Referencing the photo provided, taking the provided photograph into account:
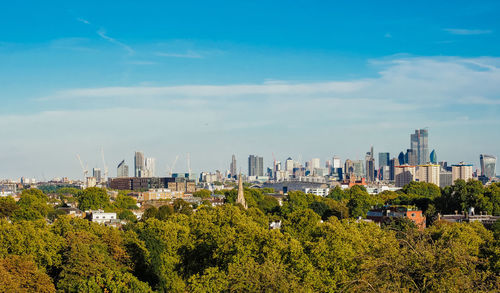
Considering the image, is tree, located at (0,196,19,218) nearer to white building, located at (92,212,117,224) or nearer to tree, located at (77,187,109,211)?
white building, located at (92,212,117,224)

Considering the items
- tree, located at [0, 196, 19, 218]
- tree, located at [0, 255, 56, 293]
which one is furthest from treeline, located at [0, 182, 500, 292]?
tree, located at [0, 196, 19, 218]

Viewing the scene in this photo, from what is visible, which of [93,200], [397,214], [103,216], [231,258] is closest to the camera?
[231,258]

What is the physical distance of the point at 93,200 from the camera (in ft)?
428

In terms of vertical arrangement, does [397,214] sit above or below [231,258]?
below

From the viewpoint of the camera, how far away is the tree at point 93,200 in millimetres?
129875

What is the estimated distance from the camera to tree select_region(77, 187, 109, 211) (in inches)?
5113

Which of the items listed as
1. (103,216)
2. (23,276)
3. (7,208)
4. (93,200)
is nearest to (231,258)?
(23,276)

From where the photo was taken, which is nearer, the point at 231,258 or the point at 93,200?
the point at 231,258

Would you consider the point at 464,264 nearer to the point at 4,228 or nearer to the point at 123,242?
the point at 123,242

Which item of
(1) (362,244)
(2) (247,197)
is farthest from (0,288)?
(2) (247,197)

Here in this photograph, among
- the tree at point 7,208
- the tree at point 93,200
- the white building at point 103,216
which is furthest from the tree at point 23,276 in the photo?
the tree at point 93,200

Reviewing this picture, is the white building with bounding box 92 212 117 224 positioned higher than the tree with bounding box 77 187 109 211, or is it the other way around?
the tree with bounding box 77 187 109 211

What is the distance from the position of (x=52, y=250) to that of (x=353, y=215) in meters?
69.7

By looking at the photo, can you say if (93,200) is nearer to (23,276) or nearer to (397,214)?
(397,214)
